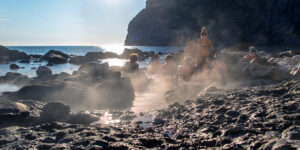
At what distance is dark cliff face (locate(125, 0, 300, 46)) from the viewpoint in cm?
7019

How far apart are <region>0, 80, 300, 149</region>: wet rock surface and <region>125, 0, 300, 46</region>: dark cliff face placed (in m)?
72.4

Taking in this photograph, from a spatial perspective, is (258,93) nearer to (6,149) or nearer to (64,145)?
(64,145)

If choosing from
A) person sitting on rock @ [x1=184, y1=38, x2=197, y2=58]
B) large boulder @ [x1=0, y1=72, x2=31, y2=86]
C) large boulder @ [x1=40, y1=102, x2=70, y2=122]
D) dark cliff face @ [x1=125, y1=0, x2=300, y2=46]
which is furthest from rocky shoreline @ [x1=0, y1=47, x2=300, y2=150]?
dark cliff face @ [x1=125, y1=0, x2=300, y2=46]

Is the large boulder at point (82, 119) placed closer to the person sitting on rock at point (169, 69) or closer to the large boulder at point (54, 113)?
the large boulder at point (54, 113)

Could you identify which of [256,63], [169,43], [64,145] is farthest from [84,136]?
[169,43]

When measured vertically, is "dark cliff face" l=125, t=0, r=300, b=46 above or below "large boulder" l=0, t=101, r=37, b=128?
above

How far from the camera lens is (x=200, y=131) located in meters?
4.12

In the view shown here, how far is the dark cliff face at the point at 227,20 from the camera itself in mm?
70188

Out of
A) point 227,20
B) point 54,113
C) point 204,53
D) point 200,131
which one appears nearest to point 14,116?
point 54,113

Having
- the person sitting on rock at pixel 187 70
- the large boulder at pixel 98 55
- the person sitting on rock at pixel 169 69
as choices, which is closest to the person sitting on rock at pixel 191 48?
the person sitting on rock at pixel 169 69

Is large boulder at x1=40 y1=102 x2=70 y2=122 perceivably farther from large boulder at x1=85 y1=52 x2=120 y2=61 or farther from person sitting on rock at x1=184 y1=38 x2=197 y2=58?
large boulder at x1=85 y1=52 x2=120 y2=61

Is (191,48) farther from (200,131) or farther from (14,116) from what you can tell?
(14,116)

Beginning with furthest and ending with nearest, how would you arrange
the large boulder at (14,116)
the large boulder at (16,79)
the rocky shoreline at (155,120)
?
the large boulder at (16,79)
the large boulder at (14,116)
the rocky shoreline at (155,120)

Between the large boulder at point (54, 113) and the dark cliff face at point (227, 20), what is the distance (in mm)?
73677
